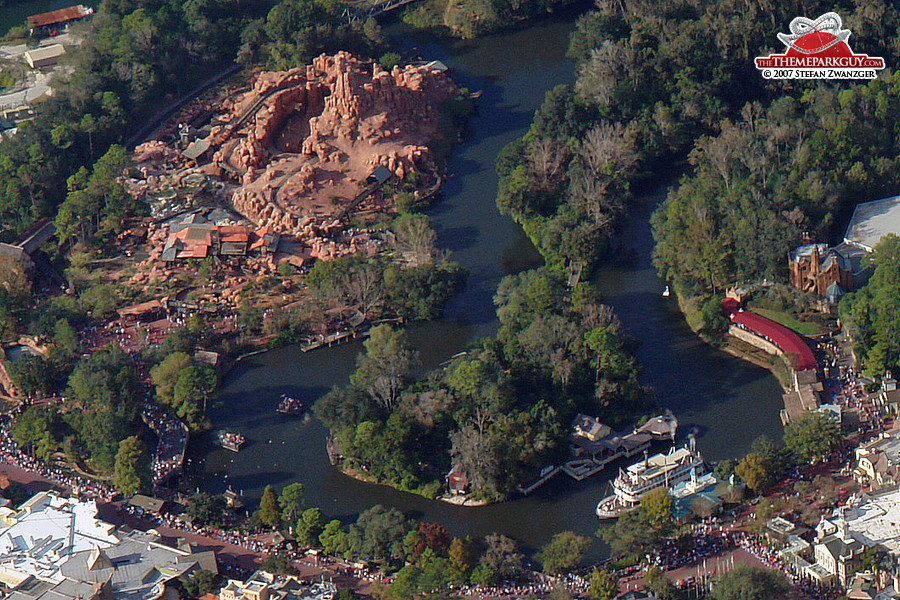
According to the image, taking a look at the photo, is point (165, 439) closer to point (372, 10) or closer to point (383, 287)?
point (383, 287)

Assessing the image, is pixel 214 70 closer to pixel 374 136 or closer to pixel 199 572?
pixel 374 136

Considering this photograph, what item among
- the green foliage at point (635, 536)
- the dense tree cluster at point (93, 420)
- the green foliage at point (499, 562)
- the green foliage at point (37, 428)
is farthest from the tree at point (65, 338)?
the green foliage at point (635, 536)

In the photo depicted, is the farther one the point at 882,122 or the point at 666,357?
the point at 882,122

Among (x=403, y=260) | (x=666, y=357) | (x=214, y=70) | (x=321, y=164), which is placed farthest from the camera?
(x=214, y=70)

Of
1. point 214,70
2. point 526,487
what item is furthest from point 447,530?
point 214,70

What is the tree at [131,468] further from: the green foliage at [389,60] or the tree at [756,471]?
the green foliage at [389,60]

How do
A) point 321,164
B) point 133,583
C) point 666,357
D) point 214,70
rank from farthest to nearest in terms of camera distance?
point 214,70 < point 321,164 < point 666,357 < point 133,583

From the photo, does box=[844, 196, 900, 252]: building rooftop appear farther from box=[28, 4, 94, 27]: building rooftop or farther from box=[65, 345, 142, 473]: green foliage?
box=[28, 4, 94, 27]: building rooftop
